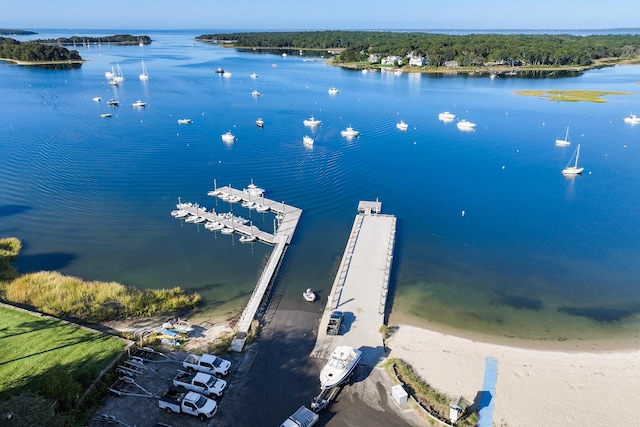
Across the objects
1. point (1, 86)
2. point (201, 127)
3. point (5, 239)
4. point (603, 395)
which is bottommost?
point (603, 395)

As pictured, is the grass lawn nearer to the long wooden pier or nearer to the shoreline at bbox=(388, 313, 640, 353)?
the long wooden pier

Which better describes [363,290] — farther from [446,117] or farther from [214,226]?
[446,117]

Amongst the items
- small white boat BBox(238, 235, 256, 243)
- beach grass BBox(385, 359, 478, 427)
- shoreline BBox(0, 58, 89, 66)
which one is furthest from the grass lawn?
shoreline BBox(0, 58, 89, 66)

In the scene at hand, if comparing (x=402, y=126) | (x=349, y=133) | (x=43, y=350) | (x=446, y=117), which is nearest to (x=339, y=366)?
(x=43, y=350)

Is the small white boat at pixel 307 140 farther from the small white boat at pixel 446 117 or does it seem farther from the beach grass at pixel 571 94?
the beach grass at pixel 571 94

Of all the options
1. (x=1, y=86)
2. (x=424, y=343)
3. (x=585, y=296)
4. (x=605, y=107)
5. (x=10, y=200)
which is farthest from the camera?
(x=1, y=86)

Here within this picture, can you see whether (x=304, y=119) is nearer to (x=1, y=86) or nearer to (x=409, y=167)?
(x=409, y=167)

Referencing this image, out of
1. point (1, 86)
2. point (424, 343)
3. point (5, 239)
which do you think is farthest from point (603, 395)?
point (1, 86)

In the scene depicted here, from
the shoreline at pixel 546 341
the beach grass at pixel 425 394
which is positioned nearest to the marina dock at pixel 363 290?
the beach grass at pixel 425 394
